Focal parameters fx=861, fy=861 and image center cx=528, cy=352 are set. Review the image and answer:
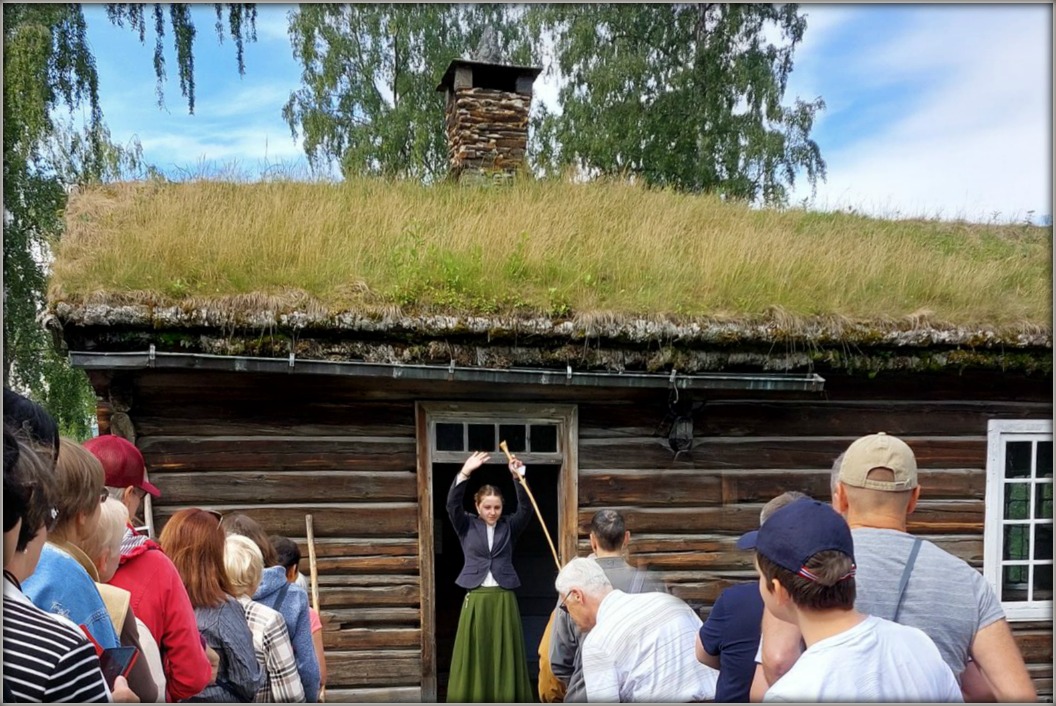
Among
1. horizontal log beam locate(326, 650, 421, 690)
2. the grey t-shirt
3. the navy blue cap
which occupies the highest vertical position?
the navy blue cap

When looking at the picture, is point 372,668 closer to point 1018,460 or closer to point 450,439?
point 450,439

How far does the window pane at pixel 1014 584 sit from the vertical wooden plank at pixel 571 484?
13.0 feet

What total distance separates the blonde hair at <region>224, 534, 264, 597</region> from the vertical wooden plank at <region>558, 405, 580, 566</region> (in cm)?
346

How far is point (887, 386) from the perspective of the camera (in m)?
7.27

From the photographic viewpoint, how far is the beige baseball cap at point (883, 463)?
108 inches

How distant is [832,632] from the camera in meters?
2.21

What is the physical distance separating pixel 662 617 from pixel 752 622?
456 millimetres

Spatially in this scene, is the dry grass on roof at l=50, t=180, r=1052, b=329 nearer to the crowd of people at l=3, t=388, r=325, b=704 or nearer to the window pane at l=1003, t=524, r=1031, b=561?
the window pane at l=1003, t=524, r=1031, b=561

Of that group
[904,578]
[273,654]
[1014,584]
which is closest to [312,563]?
[273,654]

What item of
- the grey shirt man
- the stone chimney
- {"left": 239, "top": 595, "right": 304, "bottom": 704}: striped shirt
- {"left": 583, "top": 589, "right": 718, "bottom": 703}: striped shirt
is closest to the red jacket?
{"left": 239, "top": 595, "right": 304, "bottom": 704}: striped shirt

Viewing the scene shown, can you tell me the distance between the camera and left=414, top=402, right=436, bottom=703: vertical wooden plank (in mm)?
6590

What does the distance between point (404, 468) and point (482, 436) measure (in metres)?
0.68

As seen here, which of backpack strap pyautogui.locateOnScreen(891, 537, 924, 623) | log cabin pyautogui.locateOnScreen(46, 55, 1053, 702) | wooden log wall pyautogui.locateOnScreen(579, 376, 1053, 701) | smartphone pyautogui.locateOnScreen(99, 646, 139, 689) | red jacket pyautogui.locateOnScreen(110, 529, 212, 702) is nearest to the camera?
smartphone pyautogui.locateOnScreen(99, 646, 139, 689)

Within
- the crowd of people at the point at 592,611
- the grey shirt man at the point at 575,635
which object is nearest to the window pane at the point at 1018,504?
the grey shirt man at the point at 575,635
